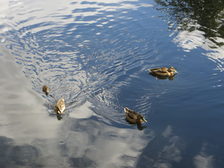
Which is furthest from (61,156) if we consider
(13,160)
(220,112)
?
(220,112)

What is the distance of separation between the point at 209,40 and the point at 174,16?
2973 mm

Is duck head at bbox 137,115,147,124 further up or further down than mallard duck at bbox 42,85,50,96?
further down

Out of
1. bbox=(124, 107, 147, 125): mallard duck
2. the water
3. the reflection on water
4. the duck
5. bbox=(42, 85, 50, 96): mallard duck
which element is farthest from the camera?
the reflection on water

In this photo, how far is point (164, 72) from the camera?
10.3 meters

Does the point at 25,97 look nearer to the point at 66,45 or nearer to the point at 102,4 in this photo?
the point at 66,45

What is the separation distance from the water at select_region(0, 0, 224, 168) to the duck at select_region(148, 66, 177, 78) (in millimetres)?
230

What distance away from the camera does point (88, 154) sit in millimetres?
7621

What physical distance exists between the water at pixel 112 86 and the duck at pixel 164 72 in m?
0.23

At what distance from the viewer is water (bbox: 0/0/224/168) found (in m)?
7.70

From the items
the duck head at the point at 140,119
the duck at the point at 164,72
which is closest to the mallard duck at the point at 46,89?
the duck head at the point at 140,119

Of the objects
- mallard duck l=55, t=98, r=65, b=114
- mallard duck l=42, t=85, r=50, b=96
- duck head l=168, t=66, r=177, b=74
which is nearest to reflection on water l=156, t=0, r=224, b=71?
duck head l=168, t=66, r=177, b=74

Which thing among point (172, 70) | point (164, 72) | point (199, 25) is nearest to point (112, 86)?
point (164, 72)

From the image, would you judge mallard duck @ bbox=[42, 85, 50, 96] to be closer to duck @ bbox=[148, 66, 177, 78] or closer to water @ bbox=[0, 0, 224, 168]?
water @ bbox=[0, 0, 224, 168]

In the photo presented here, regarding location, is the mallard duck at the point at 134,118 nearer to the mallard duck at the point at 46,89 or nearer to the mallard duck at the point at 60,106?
the mallard duck at the point at 60,106
